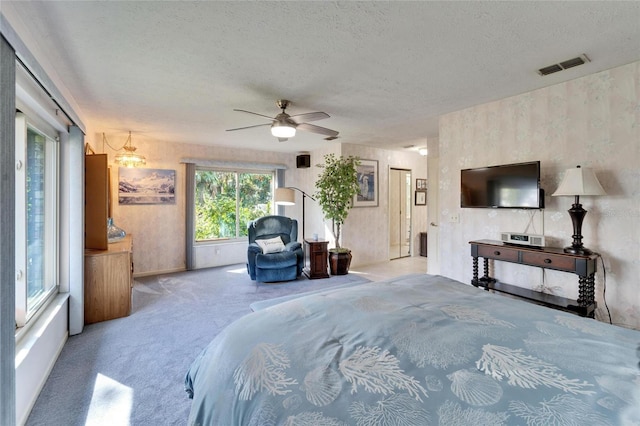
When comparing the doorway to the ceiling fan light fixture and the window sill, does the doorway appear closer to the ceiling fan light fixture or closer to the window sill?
the ceiling fan light fixture

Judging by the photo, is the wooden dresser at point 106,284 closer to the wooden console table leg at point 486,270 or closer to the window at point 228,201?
the window at point 228,201

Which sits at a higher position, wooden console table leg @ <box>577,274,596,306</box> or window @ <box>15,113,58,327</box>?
window @ <box>15,113,58,327</box>

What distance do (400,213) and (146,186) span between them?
5.53 metres

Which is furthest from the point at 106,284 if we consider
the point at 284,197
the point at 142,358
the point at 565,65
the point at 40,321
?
the point at 565,65

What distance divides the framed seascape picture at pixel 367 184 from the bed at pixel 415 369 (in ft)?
13.8

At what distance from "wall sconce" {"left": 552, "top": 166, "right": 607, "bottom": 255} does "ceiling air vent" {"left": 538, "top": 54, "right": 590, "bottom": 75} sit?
0.86 meters

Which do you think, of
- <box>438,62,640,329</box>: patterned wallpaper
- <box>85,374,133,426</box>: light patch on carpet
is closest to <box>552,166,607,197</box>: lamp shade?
<box>438,62,640,329</box>: patterned wallpaper

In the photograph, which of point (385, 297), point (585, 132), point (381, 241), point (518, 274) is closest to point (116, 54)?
point (385, 297)

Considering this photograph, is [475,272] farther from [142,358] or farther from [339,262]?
[142,358]

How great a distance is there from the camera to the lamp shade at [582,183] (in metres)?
2.38

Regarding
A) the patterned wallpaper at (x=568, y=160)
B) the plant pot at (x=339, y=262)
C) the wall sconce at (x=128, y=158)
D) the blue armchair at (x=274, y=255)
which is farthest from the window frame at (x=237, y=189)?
the patterned wallpaper at (x=568, y=160)

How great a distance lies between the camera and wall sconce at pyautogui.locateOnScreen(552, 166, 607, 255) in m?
2.38

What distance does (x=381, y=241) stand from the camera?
6.07 metres

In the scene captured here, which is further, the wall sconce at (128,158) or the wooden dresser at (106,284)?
the wall sconce at (128,158)
